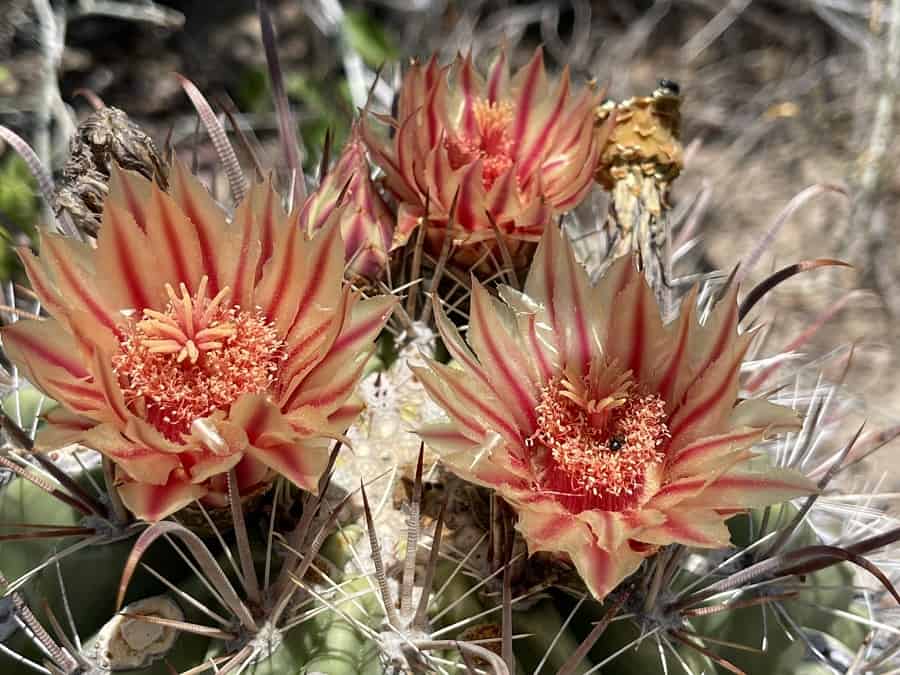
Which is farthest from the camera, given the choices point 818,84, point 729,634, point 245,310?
point 818,84

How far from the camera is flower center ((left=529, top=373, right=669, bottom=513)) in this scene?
952mm

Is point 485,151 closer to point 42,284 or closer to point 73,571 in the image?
point 42,284

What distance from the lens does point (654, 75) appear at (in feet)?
9.50

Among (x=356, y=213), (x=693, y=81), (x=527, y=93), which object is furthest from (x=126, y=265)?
(x=693, y=81)

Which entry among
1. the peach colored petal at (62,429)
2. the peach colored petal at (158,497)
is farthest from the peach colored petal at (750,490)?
the peach colored petal at (62,429)

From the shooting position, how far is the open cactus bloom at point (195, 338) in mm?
817

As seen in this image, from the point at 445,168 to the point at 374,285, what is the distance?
0.18m

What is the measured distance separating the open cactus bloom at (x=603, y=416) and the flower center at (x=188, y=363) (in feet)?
0.60

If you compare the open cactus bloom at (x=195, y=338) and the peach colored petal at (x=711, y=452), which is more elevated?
the open cactus bloom at (x=195, y=338)

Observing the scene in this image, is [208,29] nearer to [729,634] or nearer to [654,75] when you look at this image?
[654,75]

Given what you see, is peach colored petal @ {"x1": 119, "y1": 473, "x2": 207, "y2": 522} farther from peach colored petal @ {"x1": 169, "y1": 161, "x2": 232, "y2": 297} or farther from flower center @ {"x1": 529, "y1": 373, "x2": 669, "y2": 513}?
flower center @ {"x1": 529, "y1": 373, "x2": 669, "y2": 513}

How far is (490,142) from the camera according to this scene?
4.08 feet

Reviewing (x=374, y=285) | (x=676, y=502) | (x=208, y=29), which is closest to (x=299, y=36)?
(x=208, y=29)

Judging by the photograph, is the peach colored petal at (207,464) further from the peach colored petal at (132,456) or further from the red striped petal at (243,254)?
the red striped petal at (243,254)
